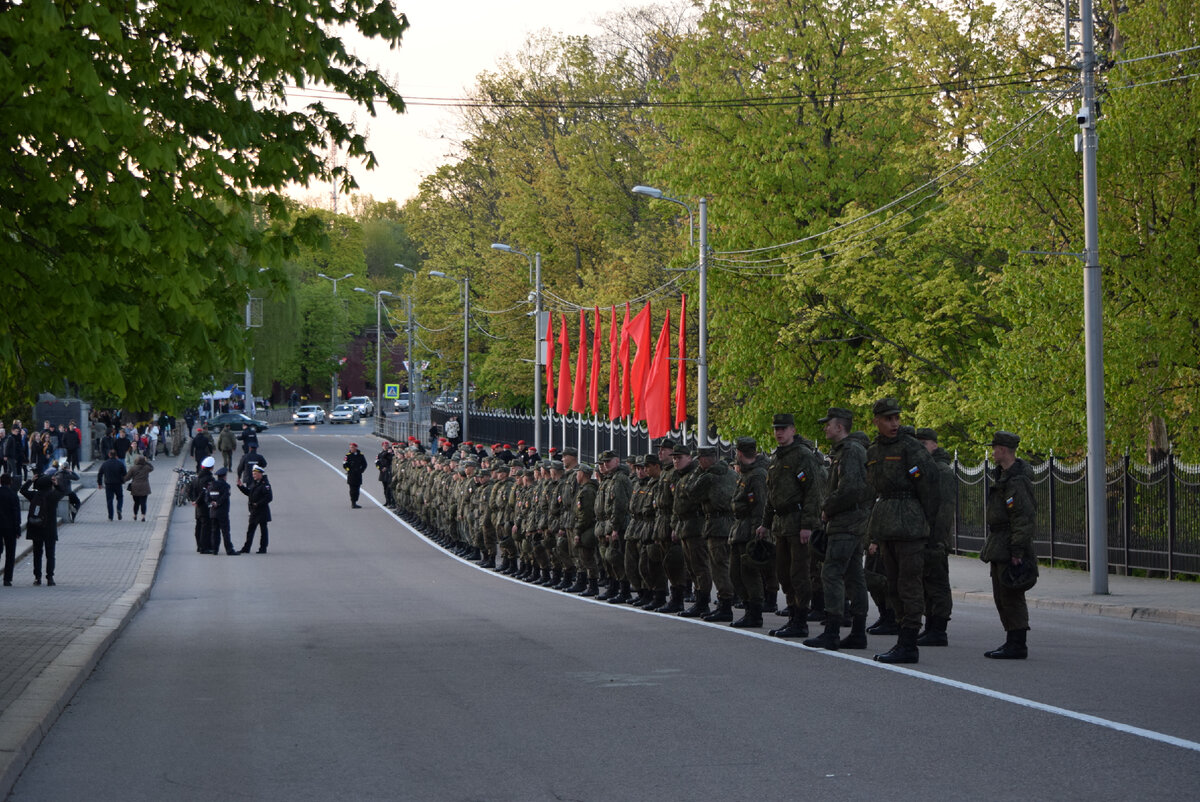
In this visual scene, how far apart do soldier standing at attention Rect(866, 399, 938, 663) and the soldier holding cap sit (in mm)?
2693

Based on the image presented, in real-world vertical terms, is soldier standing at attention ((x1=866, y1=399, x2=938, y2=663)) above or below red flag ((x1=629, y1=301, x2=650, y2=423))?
below

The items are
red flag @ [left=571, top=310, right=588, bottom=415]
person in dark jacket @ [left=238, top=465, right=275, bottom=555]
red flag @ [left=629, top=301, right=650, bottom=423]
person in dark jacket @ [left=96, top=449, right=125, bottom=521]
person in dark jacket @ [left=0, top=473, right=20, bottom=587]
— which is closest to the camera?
person in dark jacket @ [left=0, top=473, right=20, bottom=587]

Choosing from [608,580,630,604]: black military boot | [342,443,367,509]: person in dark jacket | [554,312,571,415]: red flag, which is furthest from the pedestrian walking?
[608,580,630,604]: black military boot

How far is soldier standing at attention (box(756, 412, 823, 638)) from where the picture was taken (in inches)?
526

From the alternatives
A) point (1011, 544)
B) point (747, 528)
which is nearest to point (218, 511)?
point (747, 528)

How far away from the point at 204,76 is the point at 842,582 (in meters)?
6.77

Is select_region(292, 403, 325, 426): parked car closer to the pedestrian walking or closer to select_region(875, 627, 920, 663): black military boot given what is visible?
the pedestrian walking

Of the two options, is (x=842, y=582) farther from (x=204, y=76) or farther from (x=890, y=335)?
(x=890, y=335)

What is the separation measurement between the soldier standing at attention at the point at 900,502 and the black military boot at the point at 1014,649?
2.07 feet

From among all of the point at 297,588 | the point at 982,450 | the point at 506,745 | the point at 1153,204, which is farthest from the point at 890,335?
the point at 506,745

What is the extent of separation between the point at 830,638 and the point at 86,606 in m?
10.8

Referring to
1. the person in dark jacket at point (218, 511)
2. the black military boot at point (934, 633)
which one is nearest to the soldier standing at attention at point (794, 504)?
the black military boot at point (934, 633)

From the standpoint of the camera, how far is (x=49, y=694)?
10523mm

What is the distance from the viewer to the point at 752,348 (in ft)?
132
